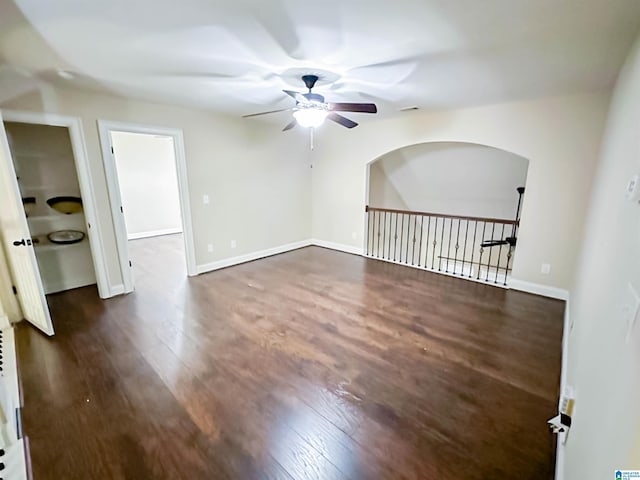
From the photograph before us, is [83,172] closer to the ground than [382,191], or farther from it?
farther from it

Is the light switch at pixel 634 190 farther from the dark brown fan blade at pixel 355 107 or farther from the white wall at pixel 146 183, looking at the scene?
the white wall at pixel 146 183

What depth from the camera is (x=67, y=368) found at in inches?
92.7

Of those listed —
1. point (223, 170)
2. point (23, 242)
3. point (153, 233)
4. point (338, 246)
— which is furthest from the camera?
point (153, 233)

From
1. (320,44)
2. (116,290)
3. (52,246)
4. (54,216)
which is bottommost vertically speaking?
(116,290)

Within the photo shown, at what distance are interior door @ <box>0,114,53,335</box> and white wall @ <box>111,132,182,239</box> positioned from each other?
383cm

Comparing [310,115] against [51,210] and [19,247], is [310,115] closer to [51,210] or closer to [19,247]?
[19,247]

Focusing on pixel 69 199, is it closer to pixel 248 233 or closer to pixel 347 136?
pixel 248 233

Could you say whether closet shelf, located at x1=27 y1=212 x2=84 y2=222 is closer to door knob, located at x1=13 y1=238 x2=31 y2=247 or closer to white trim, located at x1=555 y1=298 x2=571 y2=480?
door knob, located at x1=13 y1=238 x2=31 y2=247

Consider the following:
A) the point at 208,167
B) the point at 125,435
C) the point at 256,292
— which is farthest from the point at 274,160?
the point at 125,435

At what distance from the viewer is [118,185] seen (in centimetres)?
354

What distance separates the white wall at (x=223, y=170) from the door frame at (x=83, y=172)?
49 mm

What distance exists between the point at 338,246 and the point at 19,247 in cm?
451

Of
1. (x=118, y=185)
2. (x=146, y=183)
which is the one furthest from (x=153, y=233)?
(x=118, y=185)

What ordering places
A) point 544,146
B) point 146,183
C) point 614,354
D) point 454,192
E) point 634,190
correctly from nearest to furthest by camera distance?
point 614,354
point 634,190
point 544,146
point 454,192
point 146,183
